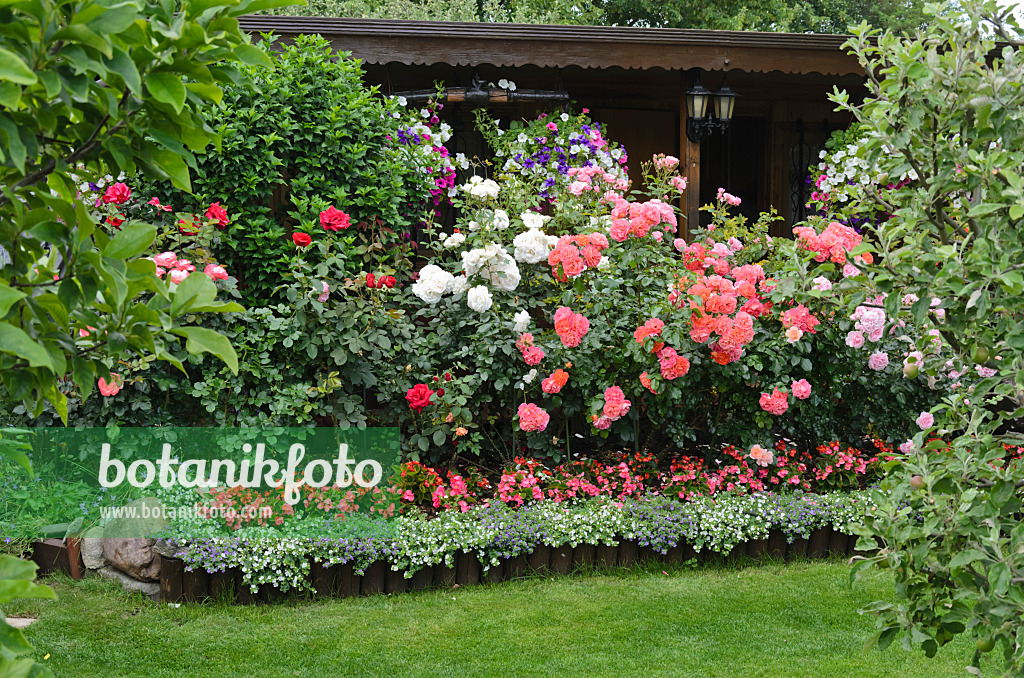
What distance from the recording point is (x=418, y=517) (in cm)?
443

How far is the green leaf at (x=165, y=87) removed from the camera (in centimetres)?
119

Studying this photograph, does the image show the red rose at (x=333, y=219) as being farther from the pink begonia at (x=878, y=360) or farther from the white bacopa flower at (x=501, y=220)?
the pink begonia at (x=878, y=360)

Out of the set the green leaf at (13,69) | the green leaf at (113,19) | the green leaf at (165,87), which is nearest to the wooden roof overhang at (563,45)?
the green leaf at (165,87)

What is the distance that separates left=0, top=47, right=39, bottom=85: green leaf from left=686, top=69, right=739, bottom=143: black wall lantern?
681cm

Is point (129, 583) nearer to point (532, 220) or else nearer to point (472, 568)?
point (472, 568)

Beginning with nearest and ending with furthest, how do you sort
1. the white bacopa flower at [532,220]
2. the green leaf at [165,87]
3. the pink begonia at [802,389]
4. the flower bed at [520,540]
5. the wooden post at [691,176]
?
the green leaf at [165,87]
the flower bed at [520,540]
the pink begonia at [802,389]
the white bacopa flower at [532,220]
the wooden post at [691,176]

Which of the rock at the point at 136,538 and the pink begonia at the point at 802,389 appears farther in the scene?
the pink begonia at the point at 802,389

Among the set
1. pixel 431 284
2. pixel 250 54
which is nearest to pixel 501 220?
pixel 431 284

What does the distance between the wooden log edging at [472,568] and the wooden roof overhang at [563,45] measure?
3993 millimetres

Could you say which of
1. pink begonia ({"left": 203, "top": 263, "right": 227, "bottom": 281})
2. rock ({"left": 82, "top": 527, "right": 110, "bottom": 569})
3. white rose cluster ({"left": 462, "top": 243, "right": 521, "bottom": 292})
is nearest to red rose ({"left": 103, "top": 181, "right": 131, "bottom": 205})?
pink begonia ({"left": 203, "top": 263, "right": 227, "bottom": 281})

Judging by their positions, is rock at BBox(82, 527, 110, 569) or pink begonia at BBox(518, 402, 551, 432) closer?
rock at BBox(82, 527, 110, 569)

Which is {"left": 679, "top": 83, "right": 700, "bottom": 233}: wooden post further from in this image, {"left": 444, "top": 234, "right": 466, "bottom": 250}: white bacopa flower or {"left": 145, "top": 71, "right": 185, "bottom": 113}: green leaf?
{"left": 145, "top": 71, "right": 185, "bottom": 113}: green leaf

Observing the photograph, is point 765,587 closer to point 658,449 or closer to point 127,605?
point 658,449

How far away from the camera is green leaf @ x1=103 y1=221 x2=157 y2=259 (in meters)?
1.20
